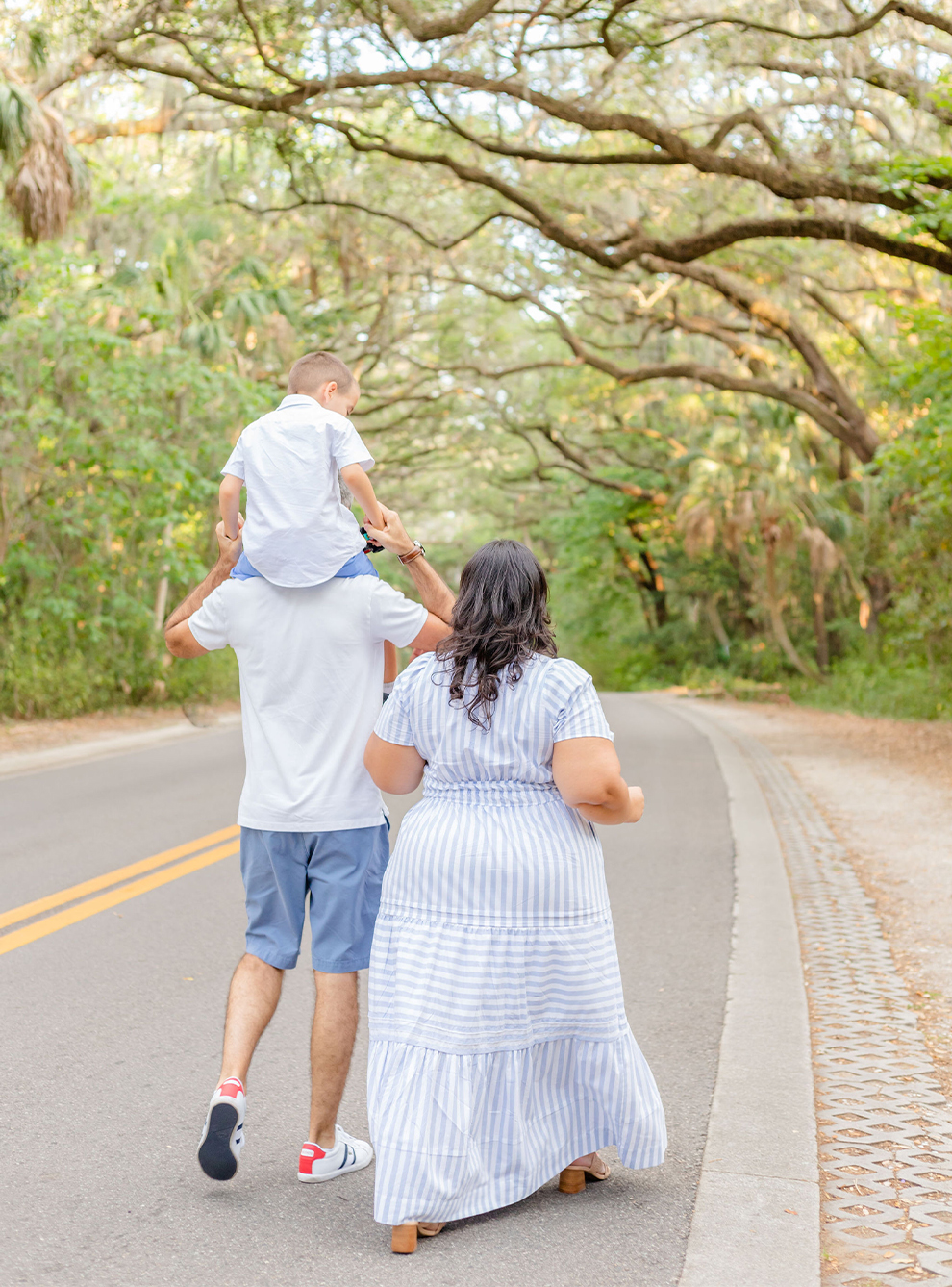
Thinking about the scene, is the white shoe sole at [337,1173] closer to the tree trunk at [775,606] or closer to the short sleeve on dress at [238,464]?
the short sleeve on dress at [238,464]

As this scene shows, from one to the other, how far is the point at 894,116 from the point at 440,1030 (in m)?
20.1

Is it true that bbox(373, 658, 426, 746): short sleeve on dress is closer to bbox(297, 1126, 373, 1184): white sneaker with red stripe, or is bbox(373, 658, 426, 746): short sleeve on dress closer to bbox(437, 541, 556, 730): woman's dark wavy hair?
bbox(437, 541, 556, 730): woman's dark wavy hair

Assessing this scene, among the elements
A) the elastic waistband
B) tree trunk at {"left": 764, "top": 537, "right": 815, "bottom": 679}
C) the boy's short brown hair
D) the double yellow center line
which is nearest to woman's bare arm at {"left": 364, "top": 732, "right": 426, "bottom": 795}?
the elastic waistband

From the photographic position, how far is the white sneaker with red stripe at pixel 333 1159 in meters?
3.74

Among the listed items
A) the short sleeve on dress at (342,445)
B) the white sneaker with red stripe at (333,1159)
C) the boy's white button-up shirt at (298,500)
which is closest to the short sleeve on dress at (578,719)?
the boy's white button-up shirt at (298,500)

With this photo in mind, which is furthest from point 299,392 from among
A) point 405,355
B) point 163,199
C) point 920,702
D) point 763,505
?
point 763,505

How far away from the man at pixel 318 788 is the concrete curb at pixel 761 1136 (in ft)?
3.54

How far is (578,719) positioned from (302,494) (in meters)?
0.95

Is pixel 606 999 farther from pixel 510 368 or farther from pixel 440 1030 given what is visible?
pixel 510 368

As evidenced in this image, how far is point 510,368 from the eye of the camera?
29.5m

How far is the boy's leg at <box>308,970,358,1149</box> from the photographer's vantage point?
11.9 ft

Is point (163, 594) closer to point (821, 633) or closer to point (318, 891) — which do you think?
point (821, 633)

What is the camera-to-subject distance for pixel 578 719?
133 inches

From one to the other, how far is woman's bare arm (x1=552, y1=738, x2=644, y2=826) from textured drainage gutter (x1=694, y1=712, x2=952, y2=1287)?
1212mm
